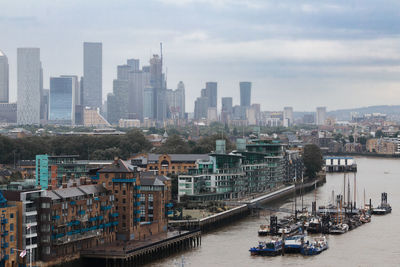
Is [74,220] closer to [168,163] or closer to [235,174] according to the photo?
[235,174]

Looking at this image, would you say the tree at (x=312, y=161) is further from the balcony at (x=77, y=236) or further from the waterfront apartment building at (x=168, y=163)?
the balcony at (x=77, y=236)

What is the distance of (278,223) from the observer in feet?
205

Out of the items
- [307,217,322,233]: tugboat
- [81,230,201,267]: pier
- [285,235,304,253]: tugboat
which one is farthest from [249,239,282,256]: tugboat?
[307,217,322,233]: tugboat

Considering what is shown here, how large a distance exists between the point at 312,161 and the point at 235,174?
35745 mm

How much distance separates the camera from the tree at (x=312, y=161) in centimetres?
11269

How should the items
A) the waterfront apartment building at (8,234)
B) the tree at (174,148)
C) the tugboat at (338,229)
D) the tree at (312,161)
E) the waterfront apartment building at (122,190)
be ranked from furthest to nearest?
1. the tree at (312,161)
2. the tree at (174,148)
3. the tugboat at (338,229)
4. the waterfront apartment building at (122,190)
5. the waterfront apartment building at (8,234)

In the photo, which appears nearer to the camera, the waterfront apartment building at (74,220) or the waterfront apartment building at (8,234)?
the waterfront apartment building at (8,234)

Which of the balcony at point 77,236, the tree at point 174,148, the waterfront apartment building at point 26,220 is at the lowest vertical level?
the balcony at point 77,236

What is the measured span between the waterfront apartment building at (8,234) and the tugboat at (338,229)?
26.9m

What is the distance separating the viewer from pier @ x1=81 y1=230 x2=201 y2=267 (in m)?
46.4

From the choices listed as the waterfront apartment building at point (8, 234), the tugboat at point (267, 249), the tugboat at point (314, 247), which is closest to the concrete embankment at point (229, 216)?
the tugboat at point (267, 249)

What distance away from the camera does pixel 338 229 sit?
204ft

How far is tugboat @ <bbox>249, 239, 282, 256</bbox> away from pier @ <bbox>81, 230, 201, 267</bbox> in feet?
14.5

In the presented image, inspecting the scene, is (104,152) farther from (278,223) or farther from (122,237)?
(122,237)
